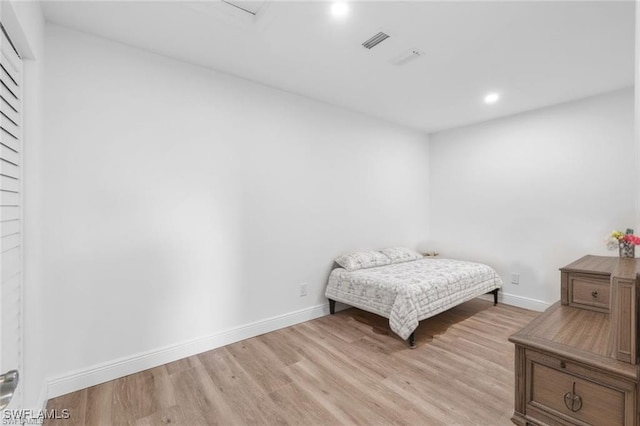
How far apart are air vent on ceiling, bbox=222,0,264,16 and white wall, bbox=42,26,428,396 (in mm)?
835

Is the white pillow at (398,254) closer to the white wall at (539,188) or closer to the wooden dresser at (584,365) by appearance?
the white wall at (539,188)

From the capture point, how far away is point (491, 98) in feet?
10.8

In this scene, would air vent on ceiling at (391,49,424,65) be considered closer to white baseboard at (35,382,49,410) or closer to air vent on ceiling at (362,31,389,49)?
air vent on ceiling at (362,31,389,49)

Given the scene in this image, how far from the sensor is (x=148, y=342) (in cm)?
232

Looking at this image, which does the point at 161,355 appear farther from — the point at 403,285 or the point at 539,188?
the point at 539,188

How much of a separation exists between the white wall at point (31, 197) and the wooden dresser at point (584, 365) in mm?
2666

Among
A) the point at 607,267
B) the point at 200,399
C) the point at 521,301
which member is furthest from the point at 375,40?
the point at 521,301

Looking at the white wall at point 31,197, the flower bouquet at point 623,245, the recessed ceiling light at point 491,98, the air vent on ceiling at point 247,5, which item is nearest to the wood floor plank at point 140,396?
the white wall at point 31,197

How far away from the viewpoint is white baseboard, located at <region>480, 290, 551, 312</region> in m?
3.58

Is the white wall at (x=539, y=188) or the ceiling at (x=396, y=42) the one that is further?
the white wall at (x=539, y=188)

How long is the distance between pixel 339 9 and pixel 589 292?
2556 millimetres

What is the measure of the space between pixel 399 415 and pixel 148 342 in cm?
199

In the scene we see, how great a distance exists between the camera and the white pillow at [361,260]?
338 cm

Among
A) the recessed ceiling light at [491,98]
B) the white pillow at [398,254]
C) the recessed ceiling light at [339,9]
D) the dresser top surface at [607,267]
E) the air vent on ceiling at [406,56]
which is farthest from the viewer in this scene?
the white pillow at [398,254]
